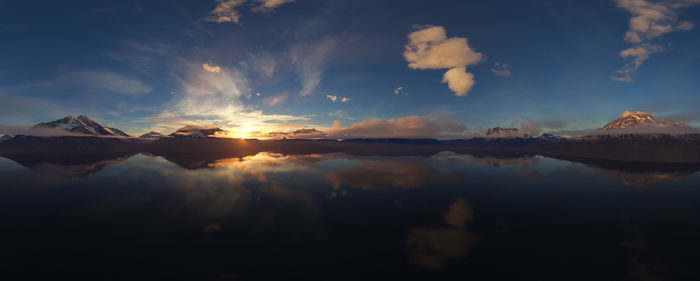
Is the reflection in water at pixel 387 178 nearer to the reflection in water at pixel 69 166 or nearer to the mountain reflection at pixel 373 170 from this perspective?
the mountain reflection at pixel 373 170

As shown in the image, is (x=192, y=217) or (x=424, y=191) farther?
(x=424, y=191)

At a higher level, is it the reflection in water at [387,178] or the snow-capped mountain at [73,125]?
the snow-capped mountain at [73,125]

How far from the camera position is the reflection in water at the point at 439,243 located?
11.6 m

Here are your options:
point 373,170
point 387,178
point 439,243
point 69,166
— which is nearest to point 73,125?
point 69,166

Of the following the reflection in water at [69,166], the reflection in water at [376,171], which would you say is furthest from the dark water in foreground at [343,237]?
the reflection in water at [69,166]

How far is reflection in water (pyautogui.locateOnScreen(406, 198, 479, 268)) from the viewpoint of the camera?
11602mm

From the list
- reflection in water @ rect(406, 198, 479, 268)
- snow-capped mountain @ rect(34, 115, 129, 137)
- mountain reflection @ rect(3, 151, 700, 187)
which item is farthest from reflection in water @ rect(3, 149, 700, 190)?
snow-capped mountain @ rect(34, 115, 129, 137)

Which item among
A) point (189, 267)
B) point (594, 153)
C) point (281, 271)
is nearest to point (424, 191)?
point (281, 271)

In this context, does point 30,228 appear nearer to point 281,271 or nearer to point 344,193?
point 281,271

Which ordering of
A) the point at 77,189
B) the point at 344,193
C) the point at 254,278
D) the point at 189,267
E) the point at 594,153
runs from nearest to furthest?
the point at 254,278, the point at 189,267, the point at 344,193, the point at 77,189, the point at 594,153

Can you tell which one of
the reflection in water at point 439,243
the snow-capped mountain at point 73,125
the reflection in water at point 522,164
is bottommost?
the reflection in water at point 522,164

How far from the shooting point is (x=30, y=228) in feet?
52.0

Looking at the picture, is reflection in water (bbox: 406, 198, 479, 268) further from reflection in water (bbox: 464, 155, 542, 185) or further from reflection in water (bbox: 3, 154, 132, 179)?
reflection in water (bbox: 3, 154, 132, 179)

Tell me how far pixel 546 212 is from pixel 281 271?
24.3 m
